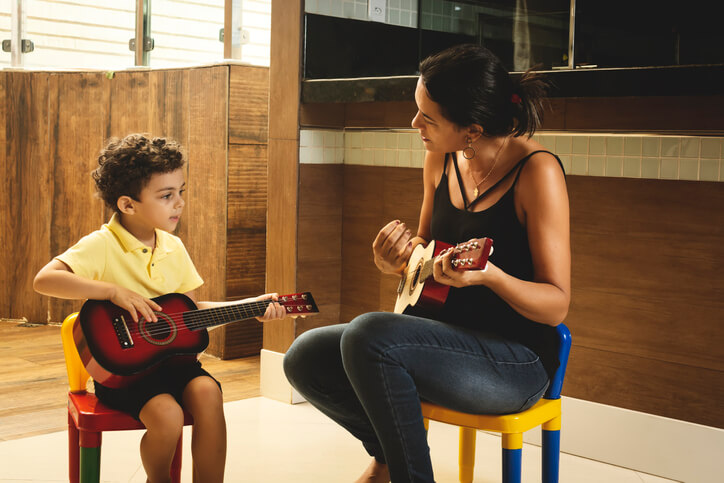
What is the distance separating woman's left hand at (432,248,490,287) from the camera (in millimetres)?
1582

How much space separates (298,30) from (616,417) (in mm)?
1684

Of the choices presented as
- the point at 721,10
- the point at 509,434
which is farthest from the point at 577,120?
the point at 509,434

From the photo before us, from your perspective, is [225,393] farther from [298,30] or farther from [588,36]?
[588,36]

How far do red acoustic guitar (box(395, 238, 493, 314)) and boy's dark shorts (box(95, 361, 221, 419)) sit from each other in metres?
0.47

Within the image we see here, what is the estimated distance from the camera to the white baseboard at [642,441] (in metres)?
2.35

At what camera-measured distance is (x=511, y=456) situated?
5.59 ft

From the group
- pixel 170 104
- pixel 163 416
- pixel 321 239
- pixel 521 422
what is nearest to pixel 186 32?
pixel 170 104

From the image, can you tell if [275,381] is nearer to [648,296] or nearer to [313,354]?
[313,354]

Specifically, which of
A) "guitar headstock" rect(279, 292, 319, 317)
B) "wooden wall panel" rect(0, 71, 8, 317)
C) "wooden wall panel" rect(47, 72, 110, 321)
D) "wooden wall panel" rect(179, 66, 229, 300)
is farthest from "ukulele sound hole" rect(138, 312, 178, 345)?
"wooden wall panel" rect(0, 71, 8, 317)

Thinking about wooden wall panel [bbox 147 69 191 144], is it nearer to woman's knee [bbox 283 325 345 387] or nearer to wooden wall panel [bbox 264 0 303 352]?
wooden wall panel [bbox 264 0 303 352]

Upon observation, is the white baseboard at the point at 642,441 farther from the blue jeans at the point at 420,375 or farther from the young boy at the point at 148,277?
the young boy at the point at 148,277

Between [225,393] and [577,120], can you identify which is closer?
[577,120]

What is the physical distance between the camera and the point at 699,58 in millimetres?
2361

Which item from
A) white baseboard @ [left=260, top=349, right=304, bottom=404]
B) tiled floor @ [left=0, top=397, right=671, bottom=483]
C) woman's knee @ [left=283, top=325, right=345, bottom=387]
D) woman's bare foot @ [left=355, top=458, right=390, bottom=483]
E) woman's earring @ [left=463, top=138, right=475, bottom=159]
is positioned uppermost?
woman's earring @ [left=463, top=138, right=475, bottom=159]
